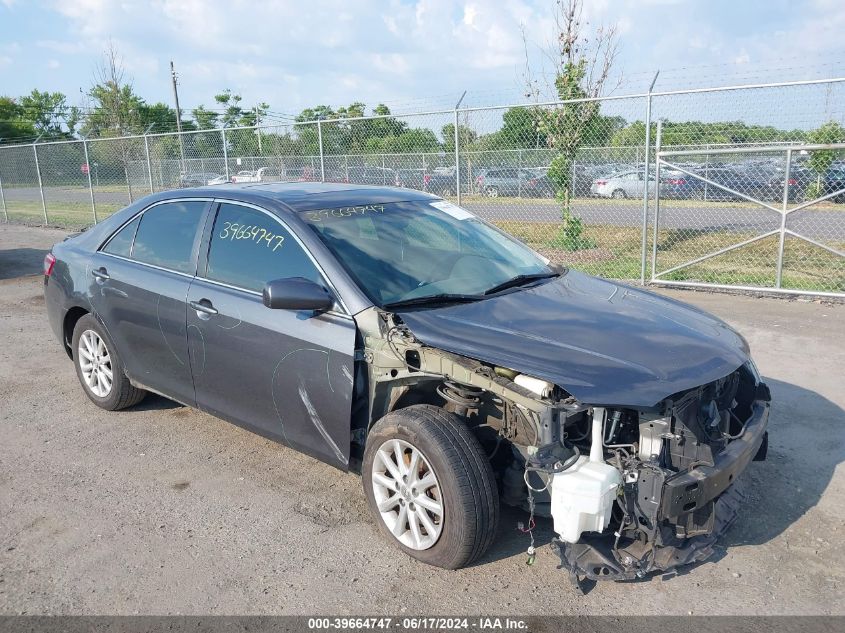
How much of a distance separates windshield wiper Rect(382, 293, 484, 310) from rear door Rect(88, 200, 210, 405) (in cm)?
148

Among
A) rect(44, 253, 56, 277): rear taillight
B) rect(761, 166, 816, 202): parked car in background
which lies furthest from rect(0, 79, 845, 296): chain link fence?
rect(44, 253, 56, 277): rear taillight

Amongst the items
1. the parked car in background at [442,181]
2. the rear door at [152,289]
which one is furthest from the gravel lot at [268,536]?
the parked car in background at [442,181]

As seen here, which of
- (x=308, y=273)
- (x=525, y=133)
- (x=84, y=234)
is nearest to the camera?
(x=308, y=273)

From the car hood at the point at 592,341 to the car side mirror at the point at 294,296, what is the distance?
42 cm

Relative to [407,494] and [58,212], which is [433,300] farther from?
[58,212]

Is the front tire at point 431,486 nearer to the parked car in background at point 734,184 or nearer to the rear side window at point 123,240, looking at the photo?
the rear side window at point 123,240

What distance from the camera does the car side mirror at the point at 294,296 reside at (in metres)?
3.37

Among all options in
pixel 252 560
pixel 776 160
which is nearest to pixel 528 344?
pixel 252 560

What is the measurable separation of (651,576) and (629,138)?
27.1 ft

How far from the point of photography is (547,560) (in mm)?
3262

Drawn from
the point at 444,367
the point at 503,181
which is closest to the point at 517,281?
the point at 444,367

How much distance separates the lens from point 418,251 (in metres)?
3.99

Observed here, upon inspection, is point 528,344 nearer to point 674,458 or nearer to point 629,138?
point 674,458

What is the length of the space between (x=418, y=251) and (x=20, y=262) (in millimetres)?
11333
